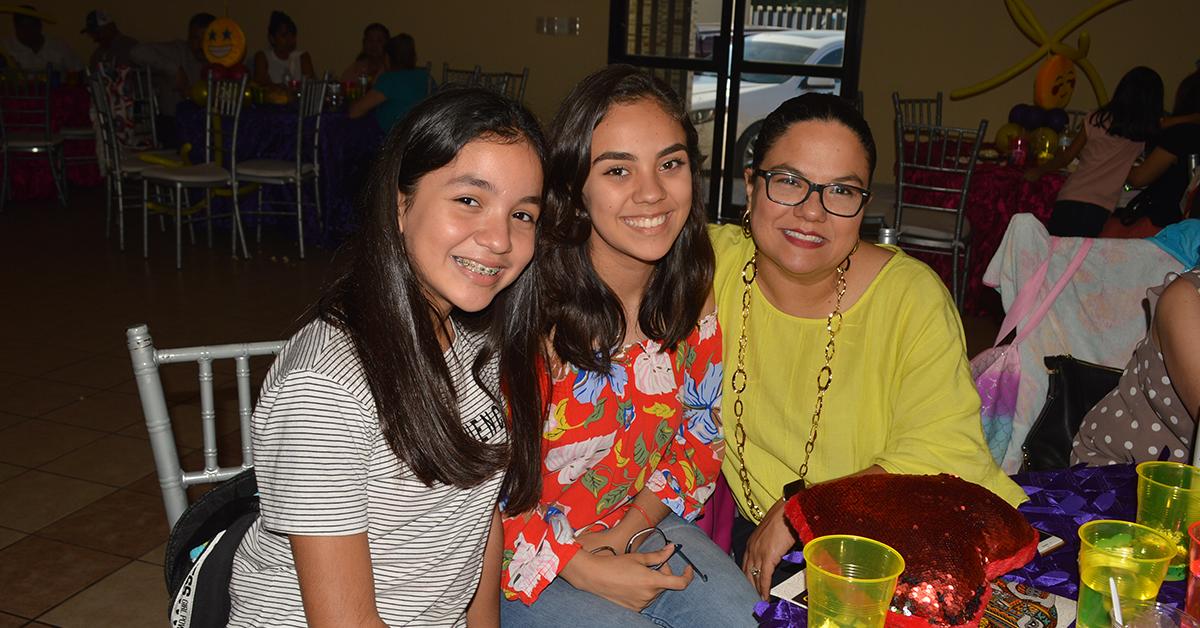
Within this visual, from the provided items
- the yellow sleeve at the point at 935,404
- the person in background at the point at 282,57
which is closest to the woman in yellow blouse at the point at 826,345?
the yellow sleeve at the point at 935,404

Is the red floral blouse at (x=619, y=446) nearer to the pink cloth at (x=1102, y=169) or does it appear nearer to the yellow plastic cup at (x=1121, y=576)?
the yellow plastic cup at (x=1121, y=576)

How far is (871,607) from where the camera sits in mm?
835

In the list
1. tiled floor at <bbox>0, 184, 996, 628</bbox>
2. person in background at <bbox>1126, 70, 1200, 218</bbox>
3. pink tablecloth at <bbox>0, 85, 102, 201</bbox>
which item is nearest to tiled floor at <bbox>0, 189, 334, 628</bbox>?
tiled floor at <bbox>0, 184, 996, 628</bbox>

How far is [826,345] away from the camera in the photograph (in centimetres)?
153

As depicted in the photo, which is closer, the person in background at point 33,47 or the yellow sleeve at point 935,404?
the yellow sleeve at point 935,404

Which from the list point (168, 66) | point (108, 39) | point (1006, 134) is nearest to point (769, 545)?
point (1006, 134)

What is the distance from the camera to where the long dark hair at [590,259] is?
4.74 feet

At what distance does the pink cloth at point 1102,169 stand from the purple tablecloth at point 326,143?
4.24 m

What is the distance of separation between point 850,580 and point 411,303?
65cm

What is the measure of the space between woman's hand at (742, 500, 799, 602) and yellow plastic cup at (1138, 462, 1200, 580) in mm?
493

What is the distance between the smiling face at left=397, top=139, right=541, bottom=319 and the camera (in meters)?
1.15

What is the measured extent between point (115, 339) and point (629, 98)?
372 cm

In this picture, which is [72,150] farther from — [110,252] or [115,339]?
[115,339]

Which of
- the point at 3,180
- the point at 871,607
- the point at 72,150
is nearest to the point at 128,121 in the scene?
the point at 3,180
